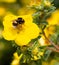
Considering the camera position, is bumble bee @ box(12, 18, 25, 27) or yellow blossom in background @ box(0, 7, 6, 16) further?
yellow blossom in background @ box(0, 7, 6, 16)

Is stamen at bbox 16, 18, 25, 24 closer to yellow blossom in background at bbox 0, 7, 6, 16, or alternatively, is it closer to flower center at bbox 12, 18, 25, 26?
flower center at bbox 12, 18, 25, 26

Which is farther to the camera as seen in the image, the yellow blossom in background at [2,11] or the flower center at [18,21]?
the yellow blossom in background at [2,11]

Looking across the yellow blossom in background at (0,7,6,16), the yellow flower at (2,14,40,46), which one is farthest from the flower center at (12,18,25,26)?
the yellow blossom in background at (0,7,6,16)

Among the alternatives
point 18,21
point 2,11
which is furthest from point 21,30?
point 2,11

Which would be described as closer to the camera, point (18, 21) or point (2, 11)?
point (18, 21)

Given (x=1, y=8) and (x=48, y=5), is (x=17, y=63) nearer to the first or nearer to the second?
(x=48, y=5)

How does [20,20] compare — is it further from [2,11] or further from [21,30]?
[2,11]

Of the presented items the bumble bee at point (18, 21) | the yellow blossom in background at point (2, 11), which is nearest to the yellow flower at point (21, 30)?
the bumble bee at point (18, 21)

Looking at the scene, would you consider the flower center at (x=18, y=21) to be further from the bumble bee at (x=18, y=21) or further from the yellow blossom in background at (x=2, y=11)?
the yellow blossom in background at (x=2, y=11)
